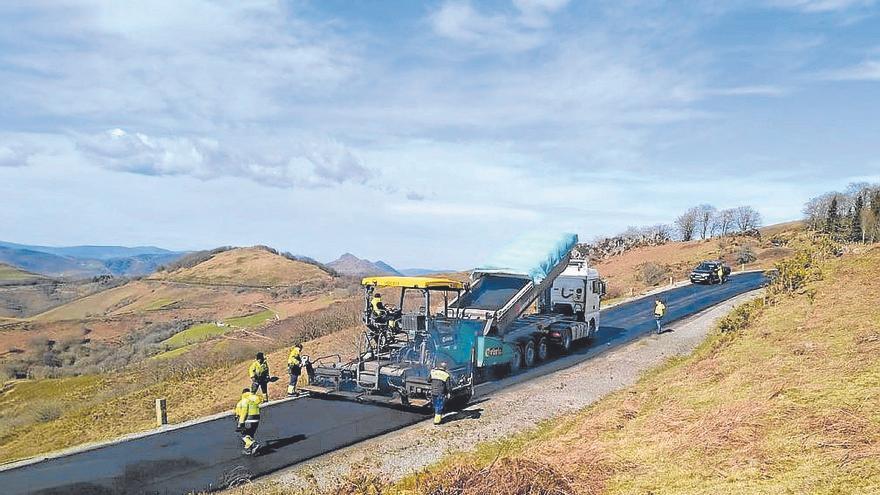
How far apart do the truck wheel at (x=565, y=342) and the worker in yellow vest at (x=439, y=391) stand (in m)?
8.32

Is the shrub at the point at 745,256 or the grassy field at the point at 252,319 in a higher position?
the shrub at the point at 745,256

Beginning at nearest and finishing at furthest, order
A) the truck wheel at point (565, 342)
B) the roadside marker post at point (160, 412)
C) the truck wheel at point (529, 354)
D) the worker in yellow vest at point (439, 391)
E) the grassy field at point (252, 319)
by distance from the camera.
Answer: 1. the worker in yellow vest at point (439, 391)
2. the roadside marker post at point (160, 412)
3. the truck wheel at point (529, 354)
4. the truck wheel at point (565, 342)
5. the grassy field at point (252, 319)

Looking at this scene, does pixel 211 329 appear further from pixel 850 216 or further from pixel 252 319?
pixel 850 216

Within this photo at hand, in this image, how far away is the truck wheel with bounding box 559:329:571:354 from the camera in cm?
2098

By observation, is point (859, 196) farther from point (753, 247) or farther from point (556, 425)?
point (556, 425)

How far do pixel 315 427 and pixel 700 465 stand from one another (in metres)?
8.15

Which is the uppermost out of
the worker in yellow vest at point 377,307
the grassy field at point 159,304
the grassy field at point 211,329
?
the worker in yellow vest at point 377,307

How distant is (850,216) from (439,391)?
7396cm

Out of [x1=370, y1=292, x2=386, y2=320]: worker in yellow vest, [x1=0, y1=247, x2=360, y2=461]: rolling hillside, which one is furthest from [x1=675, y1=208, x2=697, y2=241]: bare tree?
[x1=370, y1=292, x2=386, y2=320]: worker in yellow vest

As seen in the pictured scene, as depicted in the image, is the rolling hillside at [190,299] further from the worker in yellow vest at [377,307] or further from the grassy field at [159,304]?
the worker in yellow vest at [377,307]

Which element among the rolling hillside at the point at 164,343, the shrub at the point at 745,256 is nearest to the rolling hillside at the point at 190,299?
the rolling hillside at the point at 164,343

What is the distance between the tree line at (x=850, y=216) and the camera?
5541 centimetres

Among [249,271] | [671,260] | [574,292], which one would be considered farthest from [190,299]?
[574,292]

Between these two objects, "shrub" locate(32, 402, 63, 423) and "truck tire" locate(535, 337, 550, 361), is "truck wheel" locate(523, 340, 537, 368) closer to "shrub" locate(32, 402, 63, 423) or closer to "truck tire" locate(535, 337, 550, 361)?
"truck tire" locate(535, 337, 550, 361)
